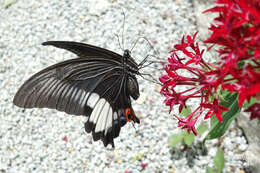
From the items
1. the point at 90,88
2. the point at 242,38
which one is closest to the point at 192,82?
the point at 242,38

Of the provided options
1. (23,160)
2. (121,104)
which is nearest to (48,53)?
(23,160)

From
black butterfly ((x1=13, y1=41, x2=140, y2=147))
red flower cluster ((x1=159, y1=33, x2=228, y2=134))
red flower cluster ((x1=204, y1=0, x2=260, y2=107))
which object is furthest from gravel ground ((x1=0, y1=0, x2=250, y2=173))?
red flower cluster ((x1=204, y1=0, x2=260, y2=107))

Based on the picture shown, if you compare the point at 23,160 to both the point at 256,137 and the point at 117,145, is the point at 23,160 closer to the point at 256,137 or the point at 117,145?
the point at 117,145

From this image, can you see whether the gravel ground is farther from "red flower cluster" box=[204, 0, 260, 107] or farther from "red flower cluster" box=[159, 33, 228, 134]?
"red flower cluster" box=[204, 0, 260, 107]

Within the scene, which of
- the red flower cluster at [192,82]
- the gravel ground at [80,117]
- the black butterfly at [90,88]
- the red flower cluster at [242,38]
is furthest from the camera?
the gravel ground at [80,117]

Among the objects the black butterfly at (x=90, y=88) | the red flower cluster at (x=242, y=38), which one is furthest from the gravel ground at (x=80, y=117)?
the red flower cluster at (x=242, y=38)

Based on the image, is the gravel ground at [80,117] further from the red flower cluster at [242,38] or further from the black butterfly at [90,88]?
the red flower cluster at [242,38]

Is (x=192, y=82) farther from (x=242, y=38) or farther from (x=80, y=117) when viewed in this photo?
(x=80, y=117)
